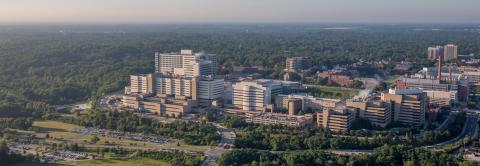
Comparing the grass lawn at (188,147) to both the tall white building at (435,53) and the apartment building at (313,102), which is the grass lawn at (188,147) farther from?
the tall white building at (435,53)

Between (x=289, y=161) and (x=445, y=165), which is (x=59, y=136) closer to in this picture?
(x=289, y=161)

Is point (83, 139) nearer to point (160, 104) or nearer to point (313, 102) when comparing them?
point (160, 104)

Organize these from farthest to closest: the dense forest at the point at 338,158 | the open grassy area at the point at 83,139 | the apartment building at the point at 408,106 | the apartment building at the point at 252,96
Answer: the apartment building at the point at 252,96 → the apartment building at the point at 408,106 → the open grassy area at the point at 83,139 → the dense forest at the point at 338,158

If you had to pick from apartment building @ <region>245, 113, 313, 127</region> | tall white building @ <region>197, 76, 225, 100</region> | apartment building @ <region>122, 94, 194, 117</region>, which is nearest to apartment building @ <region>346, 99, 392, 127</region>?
apartment building @ <region>245, 113, 313, 127</region>

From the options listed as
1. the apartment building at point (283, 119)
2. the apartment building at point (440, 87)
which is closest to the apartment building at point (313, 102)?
the apartment building at point (283, 119)

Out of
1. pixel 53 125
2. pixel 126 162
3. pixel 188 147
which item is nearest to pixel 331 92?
pixel 188 147

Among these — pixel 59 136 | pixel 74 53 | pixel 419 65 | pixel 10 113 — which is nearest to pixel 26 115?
pixel 10 113
